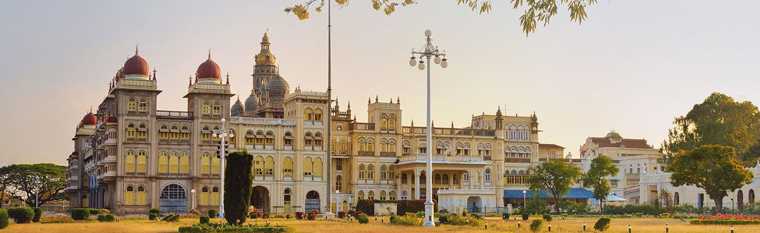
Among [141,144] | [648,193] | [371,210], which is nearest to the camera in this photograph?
[371,210]

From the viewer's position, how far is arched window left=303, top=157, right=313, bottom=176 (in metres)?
88.4

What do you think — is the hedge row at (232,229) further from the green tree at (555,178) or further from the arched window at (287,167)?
the green tree at (555,178)

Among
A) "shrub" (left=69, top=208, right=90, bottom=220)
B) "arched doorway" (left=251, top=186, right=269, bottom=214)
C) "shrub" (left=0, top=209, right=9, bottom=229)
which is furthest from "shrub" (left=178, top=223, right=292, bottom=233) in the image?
"arched doorway" (left=251, top=186, right=269, bottom=214)

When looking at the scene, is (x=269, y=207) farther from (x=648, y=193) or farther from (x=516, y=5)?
(x=516, y=5)

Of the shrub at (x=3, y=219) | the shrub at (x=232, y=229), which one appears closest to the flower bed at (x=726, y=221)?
the shrub at (x=232, y=229)

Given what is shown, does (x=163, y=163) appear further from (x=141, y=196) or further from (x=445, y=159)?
(x=445, y=159)

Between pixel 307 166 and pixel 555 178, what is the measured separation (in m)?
21.2

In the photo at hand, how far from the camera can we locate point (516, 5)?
13.0 m

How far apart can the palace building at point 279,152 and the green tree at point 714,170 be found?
21823 millimetres

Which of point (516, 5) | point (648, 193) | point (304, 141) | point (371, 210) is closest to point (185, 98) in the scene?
point (304, 141)

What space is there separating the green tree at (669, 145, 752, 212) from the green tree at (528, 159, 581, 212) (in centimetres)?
1942

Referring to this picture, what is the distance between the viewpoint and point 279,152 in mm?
87688

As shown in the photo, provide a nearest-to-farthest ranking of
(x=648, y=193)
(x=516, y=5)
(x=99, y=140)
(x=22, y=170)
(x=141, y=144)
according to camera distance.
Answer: (x=516, y=5) → (x=141, y=144) → (x=99, y=140) → (x=648, y=193) → (x=22, y=170)

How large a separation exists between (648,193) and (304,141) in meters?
33.0
